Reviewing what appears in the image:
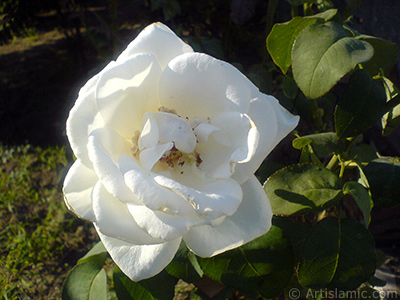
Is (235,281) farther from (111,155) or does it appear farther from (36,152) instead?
(36,152)

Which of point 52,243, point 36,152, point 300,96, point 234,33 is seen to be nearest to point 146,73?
point 300,96

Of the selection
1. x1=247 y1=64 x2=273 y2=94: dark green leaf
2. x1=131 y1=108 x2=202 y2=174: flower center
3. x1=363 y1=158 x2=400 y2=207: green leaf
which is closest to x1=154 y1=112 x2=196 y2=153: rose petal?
x1=131 y1=108 x2=202 y2=174: flower center

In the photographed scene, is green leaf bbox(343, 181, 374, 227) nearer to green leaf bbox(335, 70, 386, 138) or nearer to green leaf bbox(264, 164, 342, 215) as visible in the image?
green leaf bbox(264, 164, 342, 215)

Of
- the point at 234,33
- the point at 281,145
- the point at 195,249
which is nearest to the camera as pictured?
the point at 195,249

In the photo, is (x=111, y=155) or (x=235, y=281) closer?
(x=111, y=155)

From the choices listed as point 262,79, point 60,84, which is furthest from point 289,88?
point 60,84

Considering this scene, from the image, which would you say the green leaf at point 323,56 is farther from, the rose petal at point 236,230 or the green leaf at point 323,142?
the rose petal at point 236,230

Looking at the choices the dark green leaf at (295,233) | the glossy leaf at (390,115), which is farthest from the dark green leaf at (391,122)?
the dark green leaf at (295,233)
